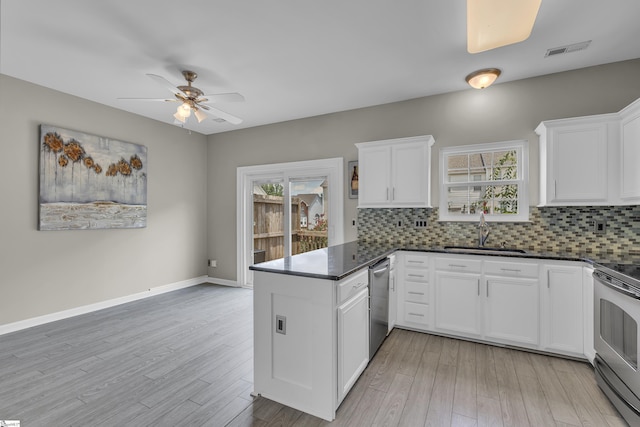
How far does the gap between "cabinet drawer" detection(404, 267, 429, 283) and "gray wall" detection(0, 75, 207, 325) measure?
3.78 metres

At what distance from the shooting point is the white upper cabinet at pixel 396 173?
11.2ft

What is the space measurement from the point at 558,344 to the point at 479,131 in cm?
229

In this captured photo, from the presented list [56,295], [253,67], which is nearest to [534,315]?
[253,67]

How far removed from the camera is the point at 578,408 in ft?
6.51

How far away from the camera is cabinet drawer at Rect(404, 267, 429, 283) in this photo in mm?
3156

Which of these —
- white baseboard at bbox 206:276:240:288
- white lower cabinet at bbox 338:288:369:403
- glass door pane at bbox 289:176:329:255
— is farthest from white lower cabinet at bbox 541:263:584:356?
white baseboard at bbox 206:276:240:288

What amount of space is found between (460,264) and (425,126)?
70.6 inches

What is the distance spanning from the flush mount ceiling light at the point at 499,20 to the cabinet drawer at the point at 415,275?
6.91 feet

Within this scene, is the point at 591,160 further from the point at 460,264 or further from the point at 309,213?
the point at 309,213

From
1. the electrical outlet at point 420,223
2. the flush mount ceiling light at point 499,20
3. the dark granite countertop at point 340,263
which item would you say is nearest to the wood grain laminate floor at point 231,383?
the dark granite countertop at point 340,263

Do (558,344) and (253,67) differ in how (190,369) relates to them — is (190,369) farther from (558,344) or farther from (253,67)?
(558,344)

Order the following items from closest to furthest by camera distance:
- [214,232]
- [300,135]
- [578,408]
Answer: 1. [578,408]
2. [300,135]
3. [214,232]

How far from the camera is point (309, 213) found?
471 centimetres

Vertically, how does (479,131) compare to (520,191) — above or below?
above
